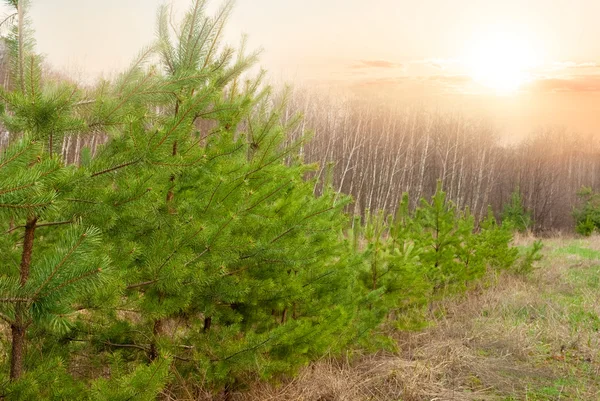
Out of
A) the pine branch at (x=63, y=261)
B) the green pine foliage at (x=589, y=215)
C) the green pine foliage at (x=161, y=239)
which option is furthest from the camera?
the green pine foliage at (x=589, y=215)

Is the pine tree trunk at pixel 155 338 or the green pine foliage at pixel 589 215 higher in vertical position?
the pine tree trunk at pixel 155 338

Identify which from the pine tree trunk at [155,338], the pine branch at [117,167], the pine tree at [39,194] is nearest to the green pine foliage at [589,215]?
the pine tree trunk at [155,338]

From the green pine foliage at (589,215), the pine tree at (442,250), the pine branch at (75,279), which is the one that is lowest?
the green pine foliage at (589,215)

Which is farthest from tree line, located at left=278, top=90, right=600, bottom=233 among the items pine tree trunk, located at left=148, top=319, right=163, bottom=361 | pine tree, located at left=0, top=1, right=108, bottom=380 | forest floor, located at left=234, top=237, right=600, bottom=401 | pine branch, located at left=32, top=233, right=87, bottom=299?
pine branch, located at left=32, top=233, right=87, bottom=299

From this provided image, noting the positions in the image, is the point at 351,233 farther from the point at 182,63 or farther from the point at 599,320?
the point at 599,320

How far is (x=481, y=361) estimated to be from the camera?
5.03 meters

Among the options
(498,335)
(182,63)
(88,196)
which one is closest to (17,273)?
(88,196)

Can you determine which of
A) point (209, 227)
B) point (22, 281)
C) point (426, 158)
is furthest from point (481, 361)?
point (426, 158)

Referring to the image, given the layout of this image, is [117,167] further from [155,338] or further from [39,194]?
[155,338]

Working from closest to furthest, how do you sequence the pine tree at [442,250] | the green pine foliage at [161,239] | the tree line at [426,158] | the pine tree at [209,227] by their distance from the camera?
the green pine foliage at [161,239], the pine tree at [209,227], the pine tree at [442,250], the tree line at [426,158]

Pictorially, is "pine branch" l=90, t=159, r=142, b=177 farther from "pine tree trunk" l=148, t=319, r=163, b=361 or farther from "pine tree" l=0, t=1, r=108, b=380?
"pine tree trunk" l=148, t=319, r=163, b=361

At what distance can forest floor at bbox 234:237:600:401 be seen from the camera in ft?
13.8

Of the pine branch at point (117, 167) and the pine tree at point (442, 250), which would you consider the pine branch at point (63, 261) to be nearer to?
the pine branch at point (117, 167)

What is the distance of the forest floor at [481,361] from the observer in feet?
13.8
